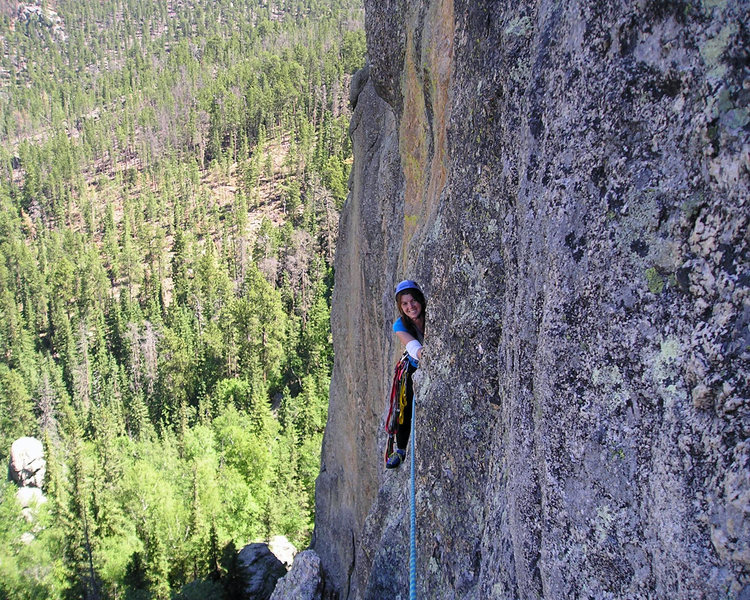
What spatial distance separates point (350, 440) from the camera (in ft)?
45.3

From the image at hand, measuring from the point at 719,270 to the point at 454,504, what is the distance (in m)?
3.10

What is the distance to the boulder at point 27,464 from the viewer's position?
162 feet

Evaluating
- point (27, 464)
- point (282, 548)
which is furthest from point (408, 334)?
point (27, 464)

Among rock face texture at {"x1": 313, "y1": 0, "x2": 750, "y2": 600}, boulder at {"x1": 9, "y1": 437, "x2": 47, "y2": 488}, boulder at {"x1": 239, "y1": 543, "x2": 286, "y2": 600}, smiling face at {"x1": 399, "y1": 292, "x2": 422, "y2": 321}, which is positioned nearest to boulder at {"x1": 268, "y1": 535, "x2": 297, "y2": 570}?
boulder at {"x1": 239, "y1": 543, "x2": 286, "y2": 600}

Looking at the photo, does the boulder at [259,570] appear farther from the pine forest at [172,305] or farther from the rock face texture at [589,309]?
the rock face texture at [589,309]

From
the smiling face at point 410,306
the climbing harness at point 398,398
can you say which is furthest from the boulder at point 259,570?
the smiling face at point 410,306

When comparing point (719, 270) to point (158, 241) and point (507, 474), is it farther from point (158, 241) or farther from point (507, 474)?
point (158, 241)

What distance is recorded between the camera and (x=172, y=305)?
65.9m

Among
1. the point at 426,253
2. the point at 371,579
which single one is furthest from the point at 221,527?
A: the point at 426,253

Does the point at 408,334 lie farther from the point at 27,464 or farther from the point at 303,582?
the point at 27,464

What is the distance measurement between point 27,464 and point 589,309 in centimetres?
5762

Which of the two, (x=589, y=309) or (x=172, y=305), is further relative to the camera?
(x=172, y=305)

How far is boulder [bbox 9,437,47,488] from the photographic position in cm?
4934

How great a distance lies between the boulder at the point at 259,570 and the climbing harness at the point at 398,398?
19736mm
